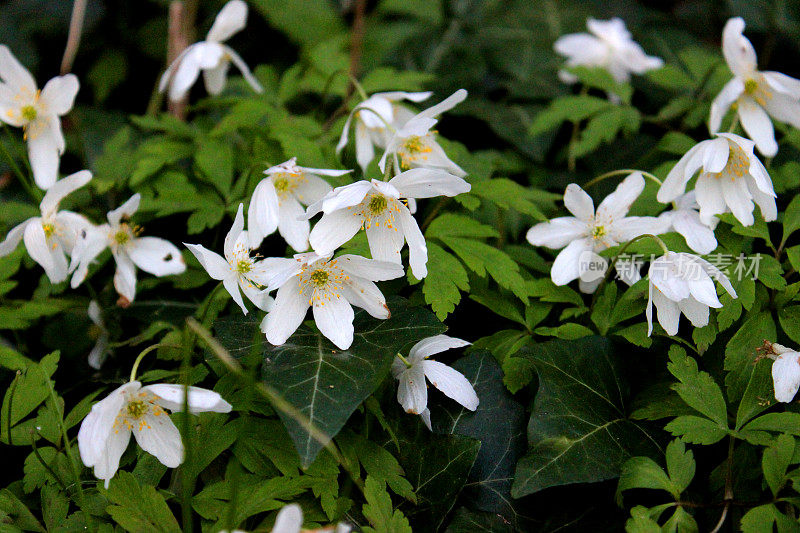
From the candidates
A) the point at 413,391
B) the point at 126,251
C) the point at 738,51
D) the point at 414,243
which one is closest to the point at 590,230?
the point at 414,243

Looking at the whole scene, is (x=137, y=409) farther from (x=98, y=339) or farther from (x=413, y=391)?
(x=98, y=339)

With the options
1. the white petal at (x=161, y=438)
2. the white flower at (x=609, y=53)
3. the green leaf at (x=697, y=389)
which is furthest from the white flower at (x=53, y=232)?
the white flower at (x=609, y=53)

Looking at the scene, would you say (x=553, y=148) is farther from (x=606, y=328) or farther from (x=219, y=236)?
(x=219, y=236)

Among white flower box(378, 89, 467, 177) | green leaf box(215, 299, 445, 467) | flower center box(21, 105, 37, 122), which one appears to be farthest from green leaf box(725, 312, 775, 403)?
flower center box(21, 105, 37, 122)

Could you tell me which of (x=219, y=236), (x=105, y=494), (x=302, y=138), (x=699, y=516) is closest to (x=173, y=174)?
(x=219, y=236)

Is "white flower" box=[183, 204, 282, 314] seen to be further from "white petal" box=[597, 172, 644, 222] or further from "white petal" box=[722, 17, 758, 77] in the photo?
"white petal" box=[722, 17, 758, 77]

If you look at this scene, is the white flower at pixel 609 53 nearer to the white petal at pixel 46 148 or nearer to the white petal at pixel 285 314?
the white petal at pixel 285 314

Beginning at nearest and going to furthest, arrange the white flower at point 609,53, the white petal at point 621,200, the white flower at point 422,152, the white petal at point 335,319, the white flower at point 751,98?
1. the white petal at point 335,319
2. the white flower at point 422,152
3. the white petal at point 621,200
4. the white flower at point 751,98
5. the white flower at point 609,53
